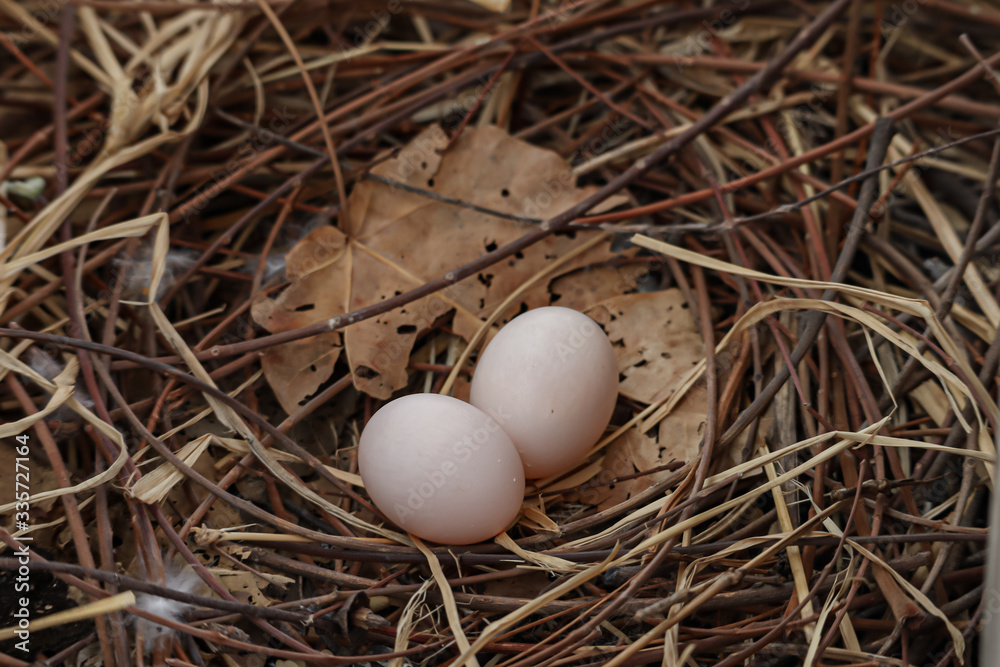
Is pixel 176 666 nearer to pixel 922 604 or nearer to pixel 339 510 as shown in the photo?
pixel 339 510

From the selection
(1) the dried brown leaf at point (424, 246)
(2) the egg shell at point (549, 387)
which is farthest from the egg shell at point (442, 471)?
(1) the dried brown leaf at point (424, 246)

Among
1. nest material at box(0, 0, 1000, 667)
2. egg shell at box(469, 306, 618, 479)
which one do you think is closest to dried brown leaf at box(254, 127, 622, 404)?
nest material at box(0, 0, 1000, 667)

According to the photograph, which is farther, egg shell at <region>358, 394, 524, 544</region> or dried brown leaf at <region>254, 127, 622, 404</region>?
dried brown leaf at <region>254, 127, 622, 404</region>

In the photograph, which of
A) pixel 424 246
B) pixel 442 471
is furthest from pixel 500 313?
pixel 442 471

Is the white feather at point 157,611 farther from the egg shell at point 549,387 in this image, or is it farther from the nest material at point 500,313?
the egg shell at point 549,387

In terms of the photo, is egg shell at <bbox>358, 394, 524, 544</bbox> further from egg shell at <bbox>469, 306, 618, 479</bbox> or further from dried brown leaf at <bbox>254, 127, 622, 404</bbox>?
dried brown leaf at <bbox>254, 127, 622, 404</bbox>

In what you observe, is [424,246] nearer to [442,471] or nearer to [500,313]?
[500,313]

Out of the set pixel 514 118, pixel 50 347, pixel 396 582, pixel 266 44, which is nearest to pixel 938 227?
pixel 514 118

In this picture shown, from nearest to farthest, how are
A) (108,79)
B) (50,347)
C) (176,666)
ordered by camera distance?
(176,666) → (50,347) → (108,79)
